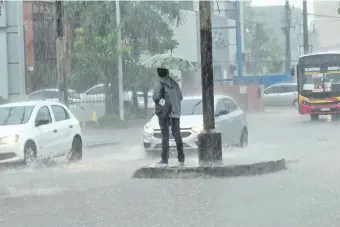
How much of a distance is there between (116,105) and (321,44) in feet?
302

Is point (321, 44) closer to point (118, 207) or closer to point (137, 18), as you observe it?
point (137, 18)

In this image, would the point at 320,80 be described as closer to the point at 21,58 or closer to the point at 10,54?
the point at 21,58

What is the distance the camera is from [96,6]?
34.0 meters

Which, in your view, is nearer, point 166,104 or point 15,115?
point 166,104

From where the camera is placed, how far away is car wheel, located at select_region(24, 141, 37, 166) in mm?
15148

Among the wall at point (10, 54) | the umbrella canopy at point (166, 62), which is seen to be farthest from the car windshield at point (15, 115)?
the wall at point (10, 54)

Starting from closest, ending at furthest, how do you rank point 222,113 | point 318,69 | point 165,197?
point 165,197 → point 222,113 → point 318,69

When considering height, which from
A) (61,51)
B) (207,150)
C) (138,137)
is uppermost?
(61,51)

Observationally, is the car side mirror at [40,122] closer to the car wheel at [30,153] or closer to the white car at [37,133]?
the white car at [37,133]

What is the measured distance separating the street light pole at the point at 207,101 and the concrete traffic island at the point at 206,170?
0.83ft

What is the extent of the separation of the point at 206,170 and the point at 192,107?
19.5 feet

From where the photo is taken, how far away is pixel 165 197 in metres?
10.3

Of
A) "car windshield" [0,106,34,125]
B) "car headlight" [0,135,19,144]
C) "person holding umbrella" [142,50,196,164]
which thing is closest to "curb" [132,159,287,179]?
"person holding umbrella" [142,50,196,164]

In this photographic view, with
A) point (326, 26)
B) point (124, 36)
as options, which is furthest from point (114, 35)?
point (326, 26)
